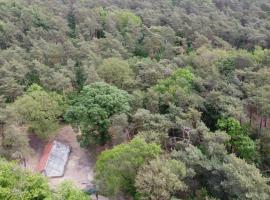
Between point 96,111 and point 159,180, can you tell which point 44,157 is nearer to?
point 96,111

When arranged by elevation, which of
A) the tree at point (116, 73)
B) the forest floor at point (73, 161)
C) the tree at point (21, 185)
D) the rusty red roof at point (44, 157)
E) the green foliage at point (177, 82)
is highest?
the tree at point (21, 185)

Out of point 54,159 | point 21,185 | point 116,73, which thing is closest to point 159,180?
point 21,185

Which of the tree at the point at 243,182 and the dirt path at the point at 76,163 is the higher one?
the tree at the point at 243,182

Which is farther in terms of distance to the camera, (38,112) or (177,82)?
(177,82)

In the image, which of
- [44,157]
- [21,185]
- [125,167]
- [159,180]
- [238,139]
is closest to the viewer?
[21,185]

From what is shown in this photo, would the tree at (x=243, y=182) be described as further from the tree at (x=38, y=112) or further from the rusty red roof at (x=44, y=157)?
the tree at (x=38, y=112)

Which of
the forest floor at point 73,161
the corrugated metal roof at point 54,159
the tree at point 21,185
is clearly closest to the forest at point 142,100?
the tree at point 21,185

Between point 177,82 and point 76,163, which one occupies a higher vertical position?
point 177,82
